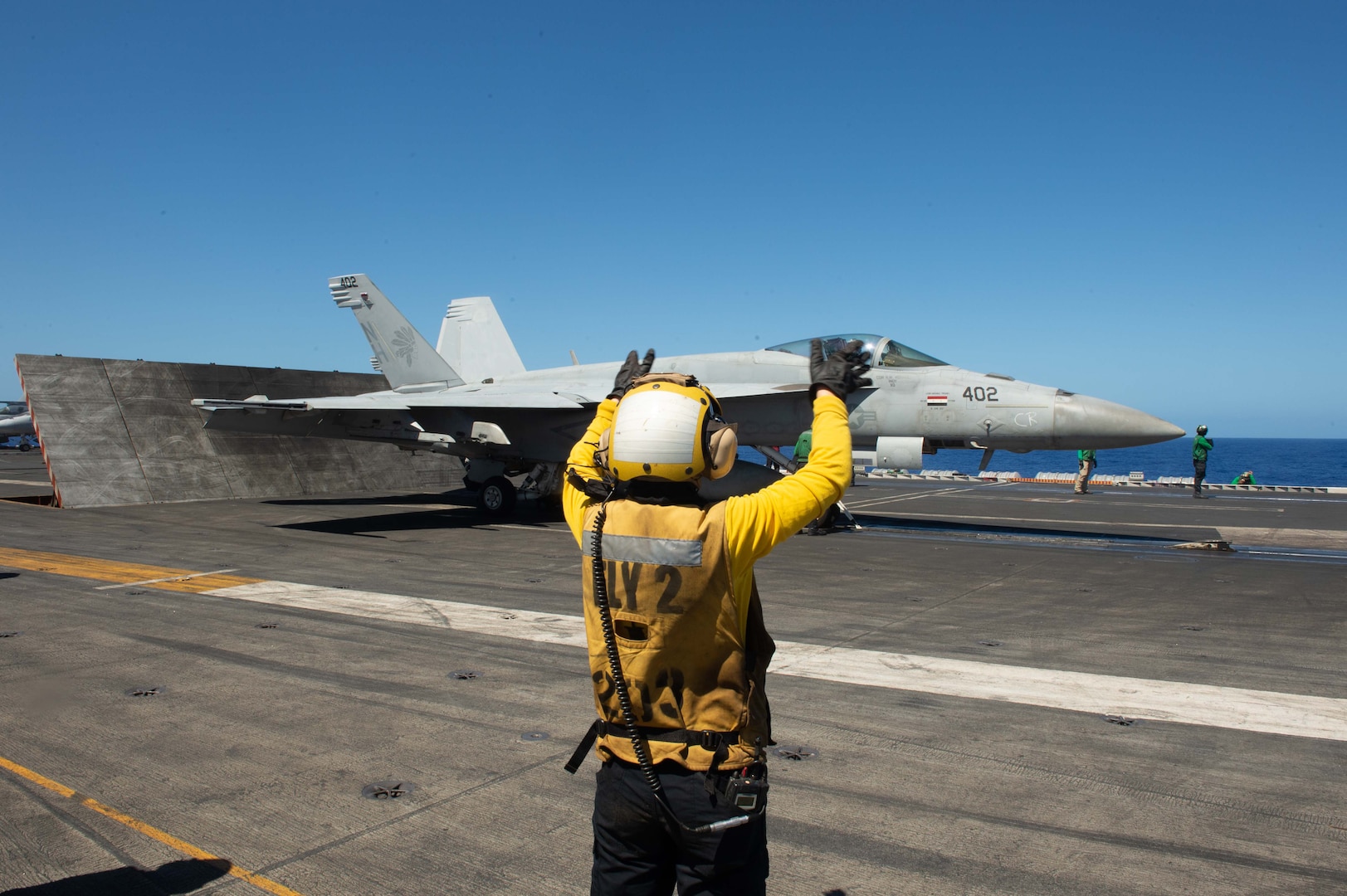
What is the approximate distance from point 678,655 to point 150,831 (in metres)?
3.05

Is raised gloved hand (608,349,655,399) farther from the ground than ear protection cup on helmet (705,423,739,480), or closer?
farther from the ground

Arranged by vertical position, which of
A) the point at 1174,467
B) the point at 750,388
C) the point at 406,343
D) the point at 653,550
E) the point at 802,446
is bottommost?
the point at 1174,467

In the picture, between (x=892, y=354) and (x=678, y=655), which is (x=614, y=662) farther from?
(x=892, y=354)

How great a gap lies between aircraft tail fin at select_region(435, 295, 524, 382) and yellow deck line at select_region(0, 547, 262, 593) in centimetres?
1249

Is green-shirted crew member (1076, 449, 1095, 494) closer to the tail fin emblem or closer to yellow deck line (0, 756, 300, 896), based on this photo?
the tail fin emblem

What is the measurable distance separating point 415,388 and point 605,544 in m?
19.2

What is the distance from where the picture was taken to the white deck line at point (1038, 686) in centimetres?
529

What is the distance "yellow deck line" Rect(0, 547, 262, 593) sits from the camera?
975 cm

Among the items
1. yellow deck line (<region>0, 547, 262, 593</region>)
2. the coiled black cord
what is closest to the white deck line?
yellow deck line (<region>0, 547, 262, 593</region>)

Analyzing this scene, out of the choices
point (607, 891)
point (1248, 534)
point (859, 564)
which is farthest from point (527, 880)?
point (1248, 534)

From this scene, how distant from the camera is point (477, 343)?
23.6 metres

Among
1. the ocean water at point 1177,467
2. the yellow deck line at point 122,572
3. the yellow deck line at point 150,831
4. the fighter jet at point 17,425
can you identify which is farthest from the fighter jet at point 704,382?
the ocean water at point 1177,467

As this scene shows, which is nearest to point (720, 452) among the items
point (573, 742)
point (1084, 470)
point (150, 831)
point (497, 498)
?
point (573, 742)

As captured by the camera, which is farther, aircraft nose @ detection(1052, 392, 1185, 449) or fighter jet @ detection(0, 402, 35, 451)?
fighter jet @ detection(0, 402, 35, 451)
